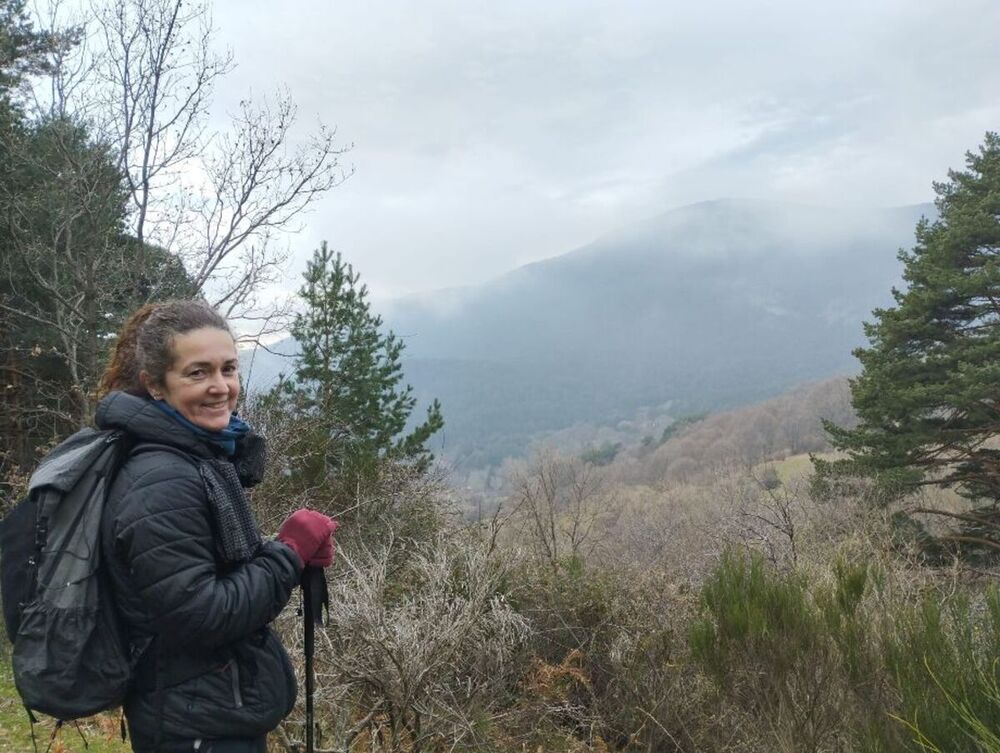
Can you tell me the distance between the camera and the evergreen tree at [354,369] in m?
15.2

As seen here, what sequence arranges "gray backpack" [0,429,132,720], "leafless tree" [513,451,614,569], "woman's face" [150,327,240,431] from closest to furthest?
"gray backpack" [0,429,132,720] < "woman's face" [150,327,240,431] < "leafless tree" [513,451,614,569]

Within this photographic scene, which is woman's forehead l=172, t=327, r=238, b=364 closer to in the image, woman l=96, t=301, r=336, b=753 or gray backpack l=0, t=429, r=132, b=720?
woman l=96, t=301, r=336, b=753

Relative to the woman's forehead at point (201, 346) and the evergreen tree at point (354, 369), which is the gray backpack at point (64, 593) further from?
the evergreen tree at point (354, 369)

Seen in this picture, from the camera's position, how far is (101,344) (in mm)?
10898

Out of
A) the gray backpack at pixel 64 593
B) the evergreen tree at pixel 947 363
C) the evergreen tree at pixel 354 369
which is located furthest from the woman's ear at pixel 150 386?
the evergreen tree at pixel 947 363

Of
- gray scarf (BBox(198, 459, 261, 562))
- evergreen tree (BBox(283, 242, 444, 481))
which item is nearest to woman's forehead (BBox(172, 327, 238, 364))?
gray scarf (BBox(198, 459, 261, 562))

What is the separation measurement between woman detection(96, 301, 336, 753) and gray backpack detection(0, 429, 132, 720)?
0.14ft

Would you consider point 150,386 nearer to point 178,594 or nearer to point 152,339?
point 152,339

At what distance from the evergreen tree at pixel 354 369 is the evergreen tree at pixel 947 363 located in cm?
1125

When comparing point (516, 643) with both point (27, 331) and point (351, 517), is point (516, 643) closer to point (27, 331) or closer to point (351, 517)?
point (351, 517)

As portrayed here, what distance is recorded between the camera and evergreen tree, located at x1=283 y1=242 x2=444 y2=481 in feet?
49.9

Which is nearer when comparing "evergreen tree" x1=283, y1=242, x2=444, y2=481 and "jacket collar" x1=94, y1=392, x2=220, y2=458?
"jacket collar" x1=94, y1=392, x2=220, y2=458

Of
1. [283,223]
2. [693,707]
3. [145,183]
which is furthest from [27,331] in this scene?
[693,707]

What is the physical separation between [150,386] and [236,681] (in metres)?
0.77
